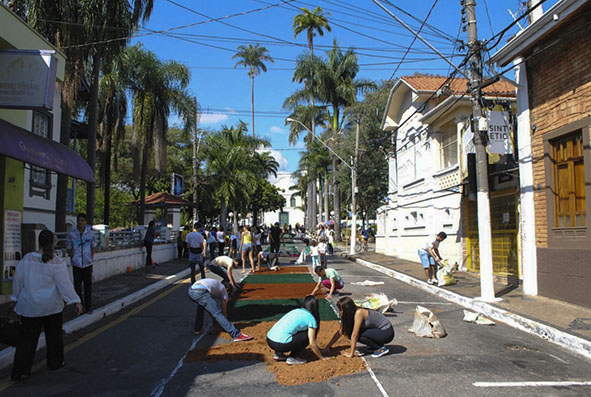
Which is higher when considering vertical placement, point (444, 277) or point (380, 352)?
point (444, 277)

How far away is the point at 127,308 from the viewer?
33.4ft

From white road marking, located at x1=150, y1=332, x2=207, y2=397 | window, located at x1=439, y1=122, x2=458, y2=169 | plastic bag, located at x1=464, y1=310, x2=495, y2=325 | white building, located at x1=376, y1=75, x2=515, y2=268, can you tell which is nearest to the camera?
white road marking, located at x1=150, y1=332, x2=207, y2=397

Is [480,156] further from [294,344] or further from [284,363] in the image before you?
[284,363]

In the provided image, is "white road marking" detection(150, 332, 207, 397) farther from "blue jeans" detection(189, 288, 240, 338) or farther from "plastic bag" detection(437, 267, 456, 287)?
"plastic bag" detection(437, 267, 456, 287)

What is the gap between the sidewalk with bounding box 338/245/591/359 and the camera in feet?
23.4

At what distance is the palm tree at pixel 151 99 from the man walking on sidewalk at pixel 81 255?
655 inches

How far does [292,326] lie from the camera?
5.80 m

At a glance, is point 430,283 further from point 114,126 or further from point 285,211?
point 285,211

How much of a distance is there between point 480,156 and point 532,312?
3.66 metres

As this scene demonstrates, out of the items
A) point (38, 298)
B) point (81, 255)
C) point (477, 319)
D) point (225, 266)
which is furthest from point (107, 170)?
point (477, 319)

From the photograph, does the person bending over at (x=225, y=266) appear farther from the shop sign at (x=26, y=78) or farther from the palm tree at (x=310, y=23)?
the palm tree at (x=310, y=23)

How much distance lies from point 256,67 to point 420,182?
4506 centimetres

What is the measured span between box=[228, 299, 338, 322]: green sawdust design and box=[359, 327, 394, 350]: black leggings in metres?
2.39

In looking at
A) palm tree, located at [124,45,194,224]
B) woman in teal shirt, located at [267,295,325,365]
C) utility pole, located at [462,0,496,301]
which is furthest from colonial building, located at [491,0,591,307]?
palm tree, located at [124,45,194,224]
